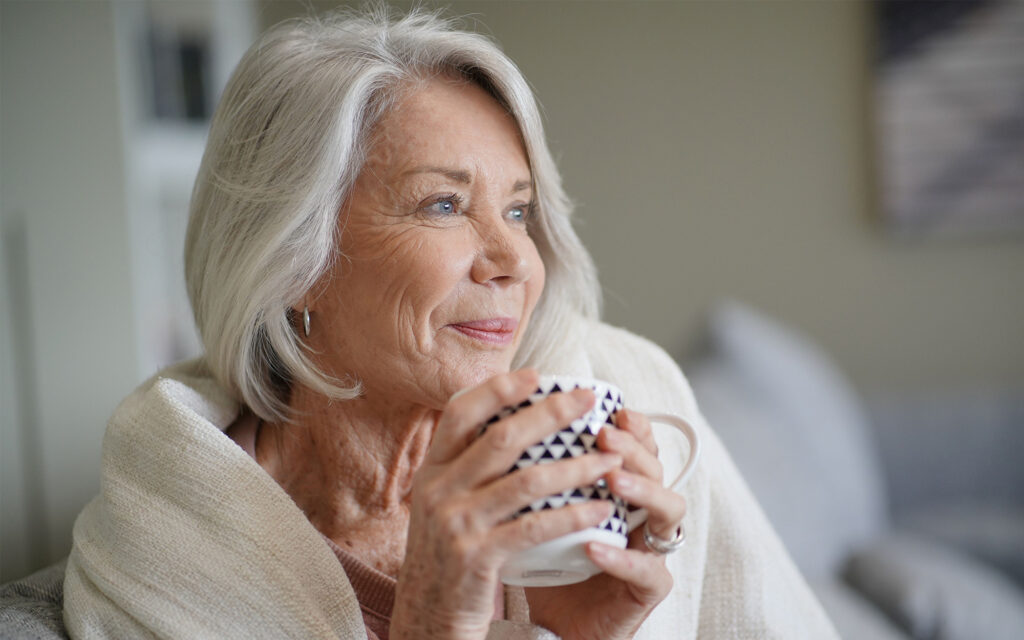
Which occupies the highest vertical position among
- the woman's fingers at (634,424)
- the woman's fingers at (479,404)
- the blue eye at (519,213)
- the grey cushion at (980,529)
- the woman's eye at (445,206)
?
the woman's eye at (445,206)

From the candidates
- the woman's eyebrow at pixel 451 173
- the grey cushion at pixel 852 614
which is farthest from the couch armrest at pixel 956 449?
the woman's eyebrow at pixel 451 173

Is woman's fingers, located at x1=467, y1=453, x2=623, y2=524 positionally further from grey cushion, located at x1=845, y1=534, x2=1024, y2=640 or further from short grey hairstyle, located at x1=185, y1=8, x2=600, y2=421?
grey cushion, located at x1=845, y1=534, x2=1024, y2=640

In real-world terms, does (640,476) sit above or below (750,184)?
above

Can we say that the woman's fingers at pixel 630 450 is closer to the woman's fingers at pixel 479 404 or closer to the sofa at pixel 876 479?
the woman's fingers at pixel 479 404

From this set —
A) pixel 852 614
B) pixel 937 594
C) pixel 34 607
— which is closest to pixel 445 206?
pixel 34 607

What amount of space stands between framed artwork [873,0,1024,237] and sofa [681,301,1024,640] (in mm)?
621

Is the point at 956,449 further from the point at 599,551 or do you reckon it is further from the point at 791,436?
the point at 599,551

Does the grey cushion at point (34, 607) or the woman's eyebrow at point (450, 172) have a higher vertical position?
the woman's eyebrow at point (450, 172)

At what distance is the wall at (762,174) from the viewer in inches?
130

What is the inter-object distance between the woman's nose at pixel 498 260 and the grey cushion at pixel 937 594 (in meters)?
1.39

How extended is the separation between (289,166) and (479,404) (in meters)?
0.44

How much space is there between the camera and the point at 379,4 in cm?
120

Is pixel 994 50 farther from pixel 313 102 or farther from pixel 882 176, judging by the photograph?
pixel 313 102

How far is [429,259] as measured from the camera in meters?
1.00
